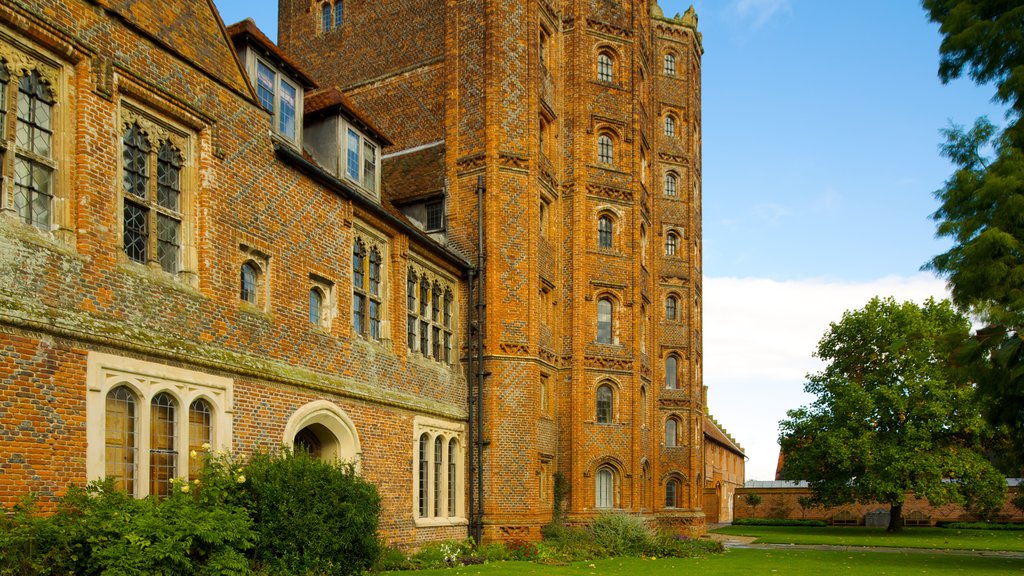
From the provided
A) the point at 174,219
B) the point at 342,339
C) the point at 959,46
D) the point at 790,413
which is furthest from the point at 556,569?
the point at 790,413

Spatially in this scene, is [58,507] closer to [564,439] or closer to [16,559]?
[16,559]

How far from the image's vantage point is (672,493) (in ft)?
127

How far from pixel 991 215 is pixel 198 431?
49.2 ft

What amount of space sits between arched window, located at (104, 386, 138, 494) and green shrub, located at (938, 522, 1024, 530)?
175 ft

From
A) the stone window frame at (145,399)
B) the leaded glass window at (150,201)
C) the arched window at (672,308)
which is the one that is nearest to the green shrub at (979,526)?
the arched window at (672,308)

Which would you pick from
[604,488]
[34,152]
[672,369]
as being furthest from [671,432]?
[34,152]

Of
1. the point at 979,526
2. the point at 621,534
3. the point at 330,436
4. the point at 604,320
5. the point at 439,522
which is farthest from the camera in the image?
the point at 979,526

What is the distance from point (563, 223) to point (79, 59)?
19.2 metres

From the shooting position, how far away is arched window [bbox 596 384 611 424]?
29672 mm

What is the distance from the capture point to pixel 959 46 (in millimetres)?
15125

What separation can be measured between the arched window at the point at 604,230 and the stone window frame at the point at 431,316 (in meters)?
7.64

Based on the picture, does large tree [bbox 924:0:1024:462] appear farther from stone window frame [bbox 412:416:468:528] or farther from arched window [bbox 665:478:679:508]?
arched window [bbox 665:478:679:508]

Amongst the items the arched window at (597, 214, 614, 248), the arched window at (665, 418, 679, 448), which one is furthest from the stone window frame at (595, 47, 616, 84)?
the arched window at (665, 418, 679, 448)

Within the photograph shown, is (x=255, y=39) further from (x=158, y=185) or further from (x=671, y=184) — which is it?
(x=671, y=184)
